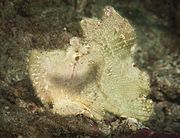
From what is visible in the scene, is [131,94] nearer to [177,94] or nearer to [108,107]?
[108,107]

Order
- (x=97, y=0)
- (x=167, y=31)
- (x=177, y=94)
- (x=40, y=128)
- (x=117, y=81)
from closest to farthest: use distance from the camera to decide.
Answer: (x=40, y=128) < (x=117, y=81) < (x=177, y=94) < (x=97, y=0) < (x=167, y=31)

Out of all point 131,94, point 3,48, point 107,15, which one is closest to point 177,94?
point 131,94

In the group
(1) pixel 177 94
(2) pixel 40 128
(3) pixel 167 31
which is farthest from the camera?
(3) pixel 167 31

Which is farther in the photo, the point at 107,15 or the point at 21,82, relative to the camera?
the point at 107,15

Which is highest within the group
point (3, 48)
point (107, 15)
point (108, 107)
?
point (107, 15)

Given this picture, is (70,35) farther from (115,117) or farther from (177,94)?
(177,94)

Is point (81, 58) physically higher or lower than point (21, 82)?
higher
